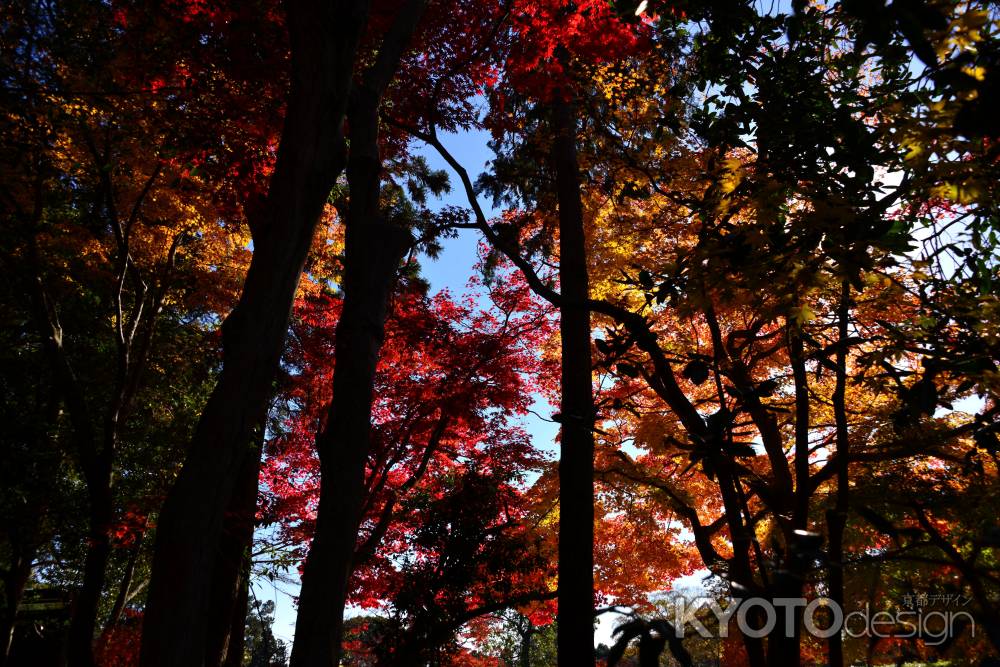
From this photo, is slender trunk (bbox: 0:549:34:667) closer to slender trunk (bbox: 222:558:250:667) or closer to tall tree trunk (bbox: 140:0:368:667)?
slender trunk (bbox: 222:558:250:667)

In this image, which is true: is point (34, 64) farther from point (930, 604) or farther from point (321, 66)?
point (930, 604)

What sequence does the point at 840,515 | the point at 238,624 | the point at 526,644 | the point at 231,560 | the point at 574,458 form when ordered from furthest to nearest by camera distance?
the point at 526,644 → the point at 238,624 → the point at 231,560 → the point at 574,458 → the point at 840,515

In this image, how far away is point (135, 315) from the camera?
877cm

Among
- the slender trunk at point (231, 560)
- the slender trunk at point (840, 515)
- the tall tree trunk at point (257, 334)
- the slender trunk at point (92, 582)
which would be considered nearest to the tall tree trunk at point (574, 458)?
the slender trunk at point (840, 515)

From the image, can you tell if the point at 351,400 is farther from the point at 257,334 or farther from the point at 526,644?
the point at 526,644

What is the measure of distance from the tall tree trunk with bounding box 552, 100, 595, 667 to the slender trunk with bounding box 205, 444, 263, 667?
439 cm

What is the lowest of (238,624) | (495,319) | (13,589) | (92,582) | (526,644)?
(526,644)

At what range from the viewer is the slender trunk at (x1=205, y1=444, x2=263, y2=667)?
7785 mm

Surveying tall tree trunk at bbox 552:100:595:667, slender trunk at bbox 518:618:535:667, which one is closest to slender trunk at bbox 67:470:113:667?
tall tree trunk at bbox 552:100:595:667

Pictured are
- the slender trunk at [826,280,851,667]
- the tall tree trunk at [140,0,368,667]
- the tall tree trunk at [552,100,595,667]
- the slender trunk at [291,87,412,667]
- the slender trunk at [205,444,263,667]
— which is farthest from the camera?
the slender trunk at [205,444,263,667]

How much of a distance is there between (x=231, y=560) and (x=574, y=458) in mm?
5006

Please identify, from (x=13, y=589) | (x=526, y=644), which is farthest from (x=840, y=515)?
(x=526, y=644)

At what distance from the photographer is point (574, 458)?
223 inches

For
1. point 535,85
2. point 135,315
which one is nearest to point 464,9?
point 535,85
